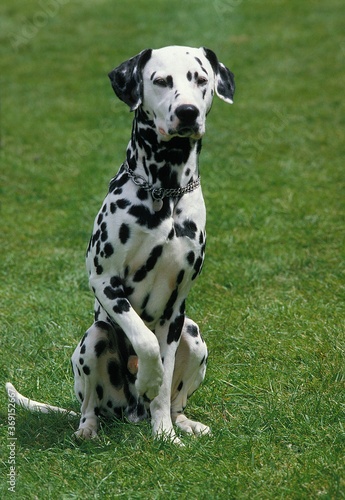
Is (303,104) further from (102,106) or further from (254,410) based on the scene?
(254,410)

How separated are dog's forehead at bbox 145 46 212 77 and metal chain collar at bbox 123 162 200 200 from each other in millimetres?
505

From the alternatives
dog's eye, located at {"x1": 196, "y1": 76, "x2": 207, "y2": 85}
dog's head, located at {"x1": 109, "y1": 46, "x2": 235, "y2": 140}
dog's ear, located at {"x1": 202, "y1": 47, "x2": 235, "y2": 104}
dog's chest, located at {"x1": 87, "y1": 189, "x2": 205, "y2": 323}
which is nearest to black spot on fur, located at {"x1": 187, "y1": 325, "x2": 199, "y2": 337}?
dog's chest, located at {"x1": 87, "y1": 189, "x2": 205, "y2": 323}

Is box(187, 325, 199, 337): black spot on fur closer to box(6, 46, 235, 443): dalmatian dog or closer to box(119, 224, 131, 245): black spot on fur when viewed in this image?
box(6, 46, 235, 443): dalmatian dog

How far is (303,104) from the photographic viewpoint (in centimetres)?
1185

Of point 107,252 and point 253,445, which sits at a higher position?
point 107,252

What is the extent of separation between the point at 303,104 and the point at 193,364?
7.95 m

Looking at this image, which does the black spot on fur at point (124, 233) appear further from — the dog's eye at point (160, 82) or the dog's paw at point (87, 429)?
the dog's paw at point (87, 429)

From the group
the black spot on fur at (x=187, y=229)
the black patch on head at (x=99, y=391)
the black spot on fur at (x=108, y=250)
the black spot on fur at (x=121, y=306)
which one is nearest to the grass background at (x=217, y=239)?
the black patch on head at (x=99, y=391)

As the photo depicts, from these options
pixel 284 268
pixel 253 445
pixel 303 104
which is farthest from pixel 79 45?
pixel 253 445

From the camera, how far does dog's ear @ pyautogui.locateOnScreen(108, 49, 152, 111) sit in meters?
4.09

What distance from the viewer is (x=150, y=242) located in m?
4.12

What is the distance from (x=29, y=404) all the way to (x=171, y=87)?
6.28 feet

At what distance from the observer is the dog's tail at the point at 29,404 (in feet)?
15.3

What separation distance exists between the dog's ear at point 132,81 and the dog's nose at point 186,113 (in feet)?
1.06
